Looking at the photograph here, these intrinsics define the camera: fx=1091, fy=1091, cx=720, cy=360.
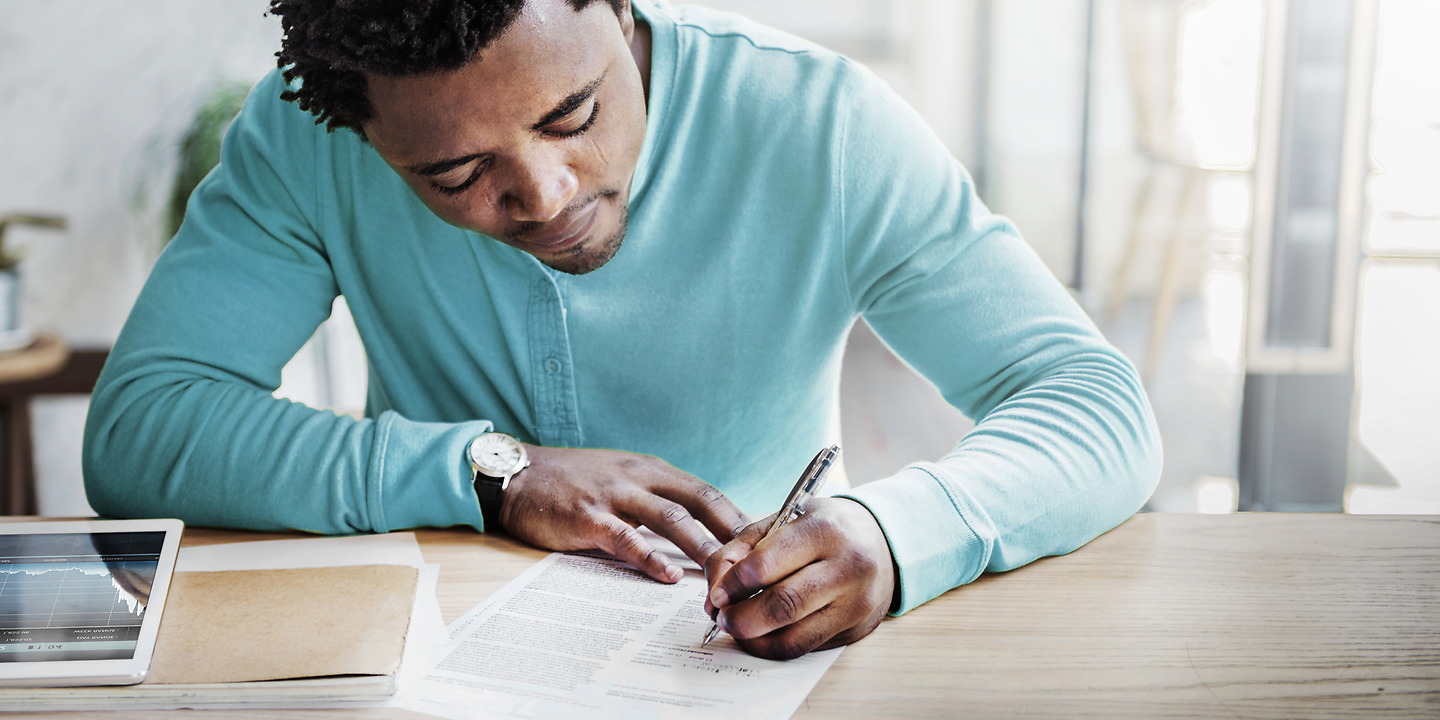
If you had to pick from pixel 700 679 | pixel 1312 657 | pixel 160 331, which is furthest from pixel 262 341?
pixel 1312 657

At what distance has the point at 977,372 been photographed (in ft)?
3.40

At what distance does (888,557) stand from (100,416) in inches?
30.1

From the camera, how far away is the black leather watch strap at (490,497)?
935 mm

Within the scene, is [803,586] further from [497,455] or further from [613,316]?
[613,316]

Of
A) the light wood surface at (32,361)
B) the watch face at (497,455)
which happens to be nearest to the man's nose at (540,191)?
the watch face at (497,455)

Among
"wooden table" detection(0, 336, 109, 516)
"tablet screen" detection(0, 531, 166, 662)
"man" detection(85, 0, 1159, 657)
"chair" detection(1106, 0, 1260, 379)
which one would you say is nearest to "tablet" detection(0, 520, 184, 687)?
"tablet screen" detection(0, 531, 166, 662)

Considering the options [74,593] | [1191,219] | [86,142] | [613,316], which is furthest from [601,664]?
[1191,219]

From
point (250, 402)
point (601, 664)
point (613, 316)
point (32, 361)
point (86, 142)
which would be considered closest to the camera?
point (601, 664)

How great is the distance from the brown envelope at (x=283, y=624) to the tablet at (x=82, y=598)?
2 cm

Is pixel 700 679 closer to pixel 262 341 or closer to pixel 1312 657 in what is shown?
pixel 1312 657

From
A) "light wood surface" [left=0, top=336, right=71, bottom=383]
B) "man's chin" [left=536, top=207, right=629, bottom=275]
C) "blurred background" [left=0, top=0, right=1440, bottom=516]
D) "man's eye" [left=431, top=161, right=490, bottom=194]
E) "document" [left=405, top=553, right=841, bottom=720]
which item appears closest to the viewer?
"document" [left=405, top=553, right=841, bottom=720]

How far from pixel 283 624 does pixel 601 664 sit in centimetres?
22

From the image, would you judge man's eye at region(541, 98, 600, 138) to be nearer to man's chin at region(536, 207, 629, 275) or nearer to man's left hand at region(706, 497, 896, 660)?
man's chin at region(536, 207, 629, 275)

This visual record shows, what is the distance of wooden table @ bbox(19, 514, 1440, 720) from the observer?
66cm
